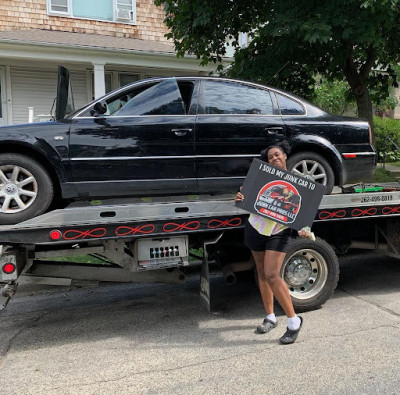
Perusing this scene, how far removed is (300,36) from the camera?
261 inches

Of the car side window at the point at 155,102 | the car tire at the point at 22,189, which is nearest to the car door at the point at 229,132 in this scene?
the car side window at the point at 155,102

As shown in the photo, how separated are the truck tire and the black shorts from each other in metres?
0.60

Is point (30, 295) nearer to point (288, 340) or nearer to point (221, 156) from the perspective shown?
point (221, 156)

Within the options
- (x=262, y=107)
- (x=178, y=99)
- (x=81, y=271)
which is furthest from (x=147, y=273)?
(x=262, y=107)

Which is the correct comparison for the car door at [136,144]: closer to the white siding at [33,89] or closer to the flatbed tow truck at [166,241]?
the flatbed tow truck at [166,241]

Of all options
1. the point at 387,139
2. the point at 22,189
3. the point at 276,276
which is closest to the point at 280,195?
the point at 276,276

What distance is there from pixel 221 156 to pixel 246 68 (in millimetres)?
4314

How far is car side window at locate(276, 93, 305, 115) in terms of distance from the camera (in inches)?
195

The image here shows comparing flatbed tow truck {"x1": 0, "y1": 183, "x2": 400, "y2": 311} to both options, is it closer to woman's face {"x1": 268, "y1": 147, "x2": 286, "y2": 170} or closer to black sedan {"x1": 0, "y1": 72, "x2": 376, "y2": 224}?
black sedan {"x1": 0, "y1": 72, "x2": 376, "y2": 224}

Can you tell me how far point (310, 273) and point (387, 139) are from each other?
1053 cm

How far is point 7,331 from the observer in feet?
14.4

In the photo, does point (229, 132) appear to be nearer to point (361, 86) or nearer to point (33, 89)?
point (361, 86)

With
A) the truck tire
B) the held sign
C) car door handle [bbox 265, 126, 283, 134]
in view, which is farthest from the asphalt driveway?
car door handle [bbox 265, 126, 283, 134]

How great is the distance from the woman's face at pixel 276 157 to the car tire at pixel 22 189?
202 cm
